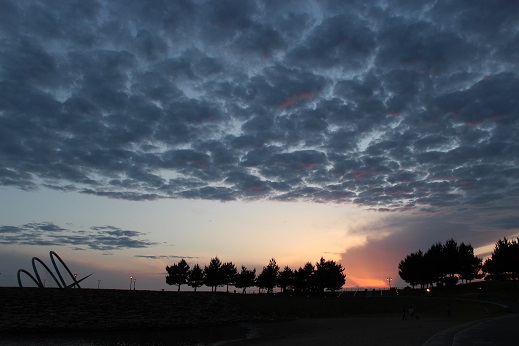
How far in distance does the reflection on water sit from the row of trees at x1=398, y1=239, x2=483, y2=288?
7245 centimetres

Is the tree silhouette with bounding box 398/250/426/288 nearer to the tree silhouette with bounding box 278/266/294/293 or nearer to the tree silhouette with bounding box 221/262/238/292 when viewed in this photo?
the tree silhouette with bounding box 278/266/294/293

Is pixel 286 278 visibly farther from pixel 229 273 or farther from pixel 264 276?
pixel 229 273

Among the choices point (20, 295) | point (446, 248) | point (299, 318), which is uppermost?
point (446, 248)

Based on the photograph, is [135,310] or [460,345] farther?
[135,310]

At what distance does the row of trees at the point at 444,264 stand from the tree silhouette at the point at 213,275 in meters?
55.7

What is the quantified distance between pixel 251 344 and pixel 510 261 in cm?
8001

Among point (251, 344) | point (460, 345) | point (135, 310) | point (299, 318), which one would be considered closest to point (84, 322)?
point (135, 310)

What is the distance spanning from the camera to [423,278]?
112 metres

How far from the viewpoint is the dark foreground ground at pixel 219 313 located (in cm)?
5178

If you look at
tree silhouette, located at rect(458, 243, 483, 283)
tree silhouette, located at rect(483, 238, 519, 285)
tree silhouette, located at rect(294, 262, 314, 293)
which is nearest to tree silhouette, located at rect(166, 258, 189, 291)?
tree silhouette, located at rect(294, 262, 314, 293)

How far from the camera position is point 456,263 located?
105438mm

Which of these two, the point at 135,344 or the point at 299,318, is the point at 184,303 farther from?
the point at 135,344

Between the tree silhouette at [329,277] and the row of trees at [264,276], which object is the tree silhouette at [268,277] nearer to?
the row of trees at [264,276]

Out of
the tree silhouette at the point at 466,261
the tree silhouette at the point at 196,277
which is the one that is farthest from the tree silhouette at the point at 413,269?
the tree silhouette at the point at 196,277
